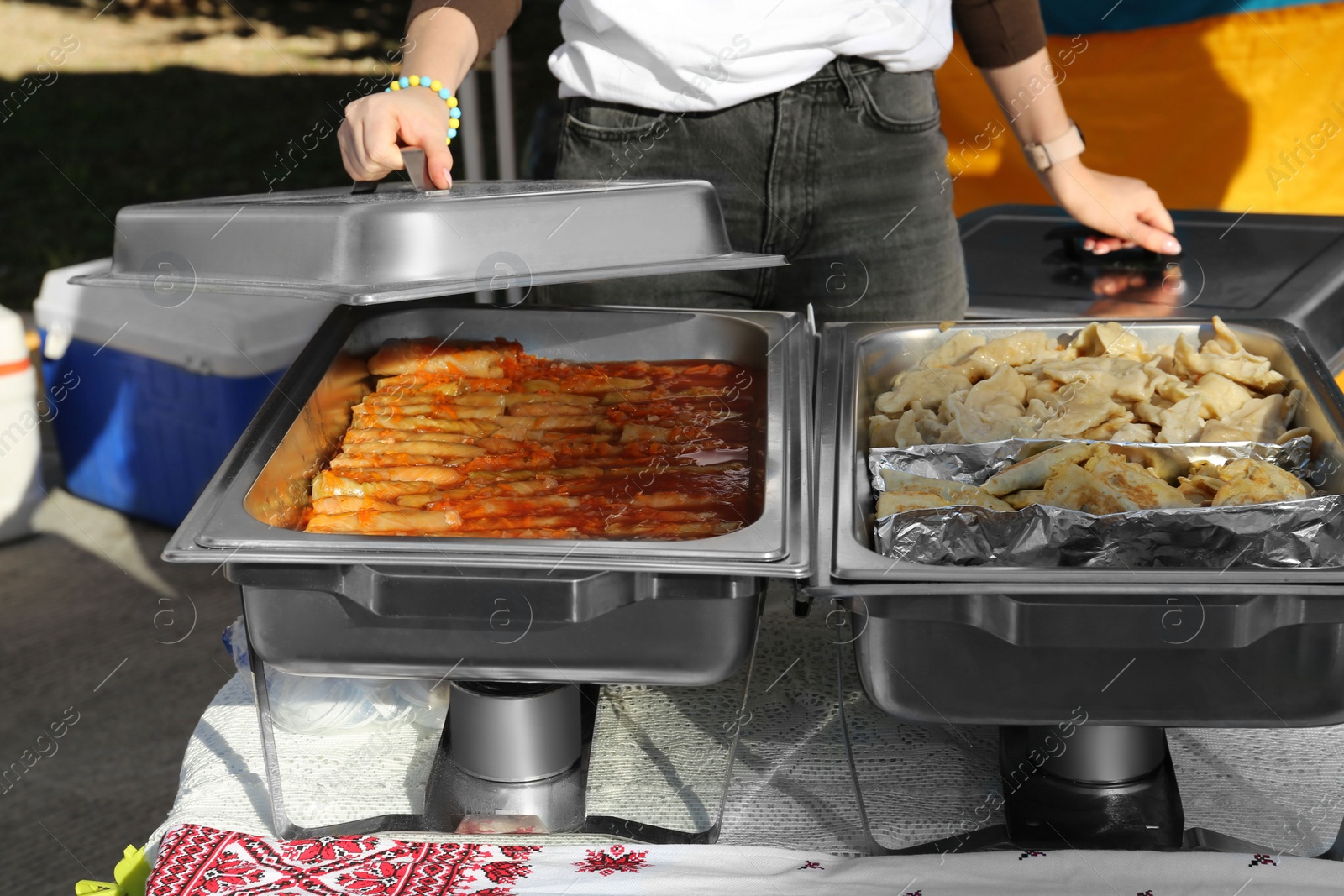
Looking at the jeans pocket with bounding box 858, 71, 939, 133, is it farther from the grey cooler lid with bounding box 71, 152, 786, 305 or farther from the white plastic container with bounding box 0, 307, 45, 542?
the white plastic container with bounding box 0, 307, 45, 542

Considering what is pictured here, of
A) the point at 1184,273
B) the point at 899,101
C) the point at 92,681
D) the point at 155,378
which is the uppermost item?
the point at 899,101

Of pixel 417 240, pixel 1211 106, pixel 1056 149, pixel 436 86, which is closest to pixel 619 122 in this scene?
pixel 436 86

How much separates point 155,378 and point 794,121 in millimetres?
1685

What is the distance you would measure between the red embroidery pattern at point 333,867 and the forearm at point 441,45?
0.71 m

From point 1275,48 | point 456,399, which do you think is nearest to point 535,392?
point 456,399

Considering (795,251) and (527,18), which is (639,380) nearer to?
(795,251)

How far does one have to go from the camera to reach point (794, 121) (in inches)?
51.1

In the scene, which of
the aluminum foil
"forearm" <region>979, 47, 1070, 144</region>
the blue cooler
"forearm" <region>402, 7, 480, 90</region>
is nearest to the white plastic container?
the blue cooler

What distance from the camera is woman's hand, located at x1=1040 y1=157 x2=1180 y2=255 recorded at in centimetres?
149

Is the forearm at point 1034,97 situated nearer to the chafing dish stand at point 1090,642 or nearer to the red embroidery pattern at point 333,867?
the chafing dish stand at point 1090,642

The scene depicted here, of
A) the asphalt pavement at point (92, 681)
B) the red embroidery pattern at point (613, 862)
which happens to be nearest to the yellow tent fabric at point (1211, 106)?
the asphalt pavement at point (92, 681)

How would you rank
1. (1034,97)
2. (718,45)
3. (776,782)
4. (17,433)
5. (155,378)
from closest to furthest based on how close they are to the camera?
(776,782), (718,45), (1034,97), (155,378), (17,433)

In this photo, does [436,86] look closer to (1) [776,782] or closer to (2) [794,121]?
(2) [794,121]

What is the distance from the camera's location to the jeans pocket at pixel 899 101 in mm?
1314
